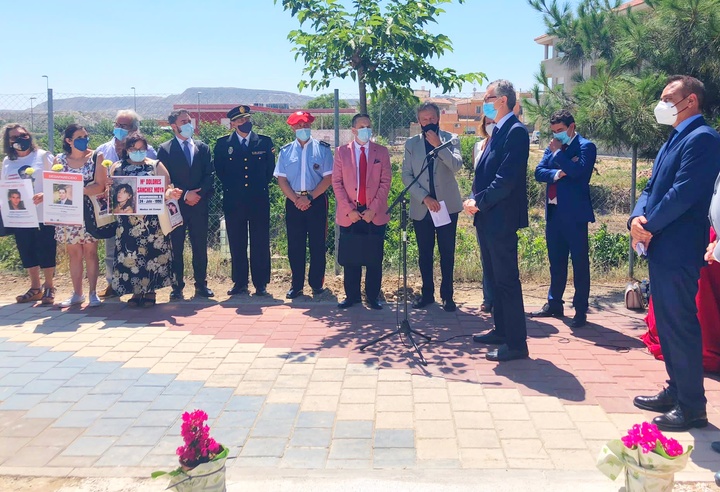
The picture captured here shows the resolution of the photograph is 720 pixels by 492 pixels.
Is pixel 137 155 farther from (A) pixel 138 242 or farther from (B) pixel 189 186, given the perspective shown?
(A) pixel 138 242

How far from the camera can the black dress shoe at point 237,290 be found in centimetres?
845

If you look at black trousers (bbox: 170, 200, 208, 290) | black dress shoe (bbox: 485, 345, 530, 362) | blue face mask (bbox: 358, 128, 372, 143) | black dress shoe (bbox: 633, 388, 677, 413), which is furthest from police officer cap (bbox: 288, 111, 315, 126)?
black dress shoe (bbox: 633, 388, 677, 413)

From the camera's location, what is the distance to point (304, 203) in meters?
7.89

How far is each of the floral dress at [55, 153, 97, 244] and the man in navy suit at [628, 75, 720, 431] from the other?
5904 millimetres

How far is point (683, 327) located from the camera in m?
4.40

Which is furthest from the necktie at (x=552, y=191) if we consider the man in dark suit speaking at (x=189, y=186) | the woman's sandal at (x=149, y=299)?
the woman's sandal at (x=149, y=299)

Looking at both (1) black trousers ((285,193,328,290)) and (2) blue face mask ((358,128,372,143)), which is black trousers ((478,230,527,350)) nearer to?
(2) blue face mask ((358,128,372,143))

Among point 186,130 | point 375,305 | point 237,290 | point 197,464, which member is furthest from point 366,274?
point 197,464

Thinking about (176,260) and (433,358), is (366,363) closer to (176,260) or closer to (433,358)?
(433,358)

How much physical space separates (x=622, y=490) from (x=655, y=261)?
1.57 m

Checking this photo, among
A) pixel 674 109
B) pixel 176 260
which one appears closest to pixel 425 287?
pixel 176 260

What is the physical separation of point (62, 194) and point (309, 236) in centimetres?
281

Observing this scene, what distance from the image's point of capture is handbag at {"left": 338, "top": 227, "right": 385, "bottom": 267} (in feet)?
24.5

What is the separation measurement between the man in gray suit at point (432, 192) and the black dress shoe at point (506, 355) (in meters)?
1.71
